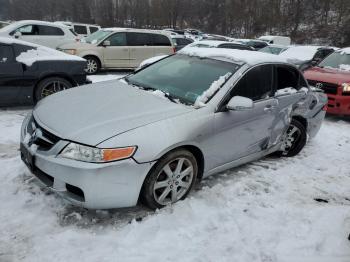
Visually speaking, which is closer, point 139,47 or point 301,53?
point 139,47

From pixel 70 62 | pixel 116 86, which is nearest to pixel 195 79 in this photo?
pixel 116 86

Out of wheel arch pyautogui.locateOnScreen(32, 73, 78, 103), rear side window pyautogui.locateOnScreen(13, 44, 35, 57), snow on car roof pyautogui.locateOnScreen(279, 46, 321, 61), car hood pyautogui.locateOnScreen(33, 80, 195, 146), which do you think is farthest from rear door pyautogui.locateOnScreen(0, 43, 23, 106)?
snow on car roof pyautogui.locateOnScreen(279, 46, 321, 61)

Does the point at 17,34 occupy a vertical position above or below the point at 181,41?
above

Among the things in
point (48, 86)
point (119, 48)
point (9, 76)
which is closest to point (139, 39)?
point (119, 48)

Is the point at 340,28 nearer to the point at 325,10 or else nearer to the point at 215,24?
the point at 325,10

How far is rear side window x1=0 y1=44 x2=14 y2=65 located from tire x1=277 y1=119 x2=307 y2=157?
496 centimetres

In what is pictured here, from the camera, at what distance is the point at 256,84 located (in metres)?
4.43

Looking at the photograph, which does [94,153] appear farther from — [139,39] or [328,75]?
[139,39]

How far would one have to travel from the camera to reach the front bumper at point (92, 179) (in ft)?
10.1

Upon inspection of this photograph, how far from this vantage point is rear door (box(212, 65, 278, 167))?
13.1 ft

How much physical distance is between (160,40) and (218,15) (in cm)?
4376

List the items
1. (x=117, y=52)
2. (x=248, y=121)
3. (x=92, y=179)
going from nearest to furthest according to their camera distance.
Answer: (x=92, y=179), (x=248, y=121), (x=117, y=52)

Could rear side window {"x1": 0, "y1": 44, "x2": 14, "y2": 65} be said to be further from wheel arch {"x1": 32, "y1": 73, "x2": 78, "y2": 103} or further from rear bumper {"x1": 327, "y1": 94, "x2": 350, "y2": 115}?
rear bumper {"x1": 327, "y1": 94, "x2": 350, "y2": 115}

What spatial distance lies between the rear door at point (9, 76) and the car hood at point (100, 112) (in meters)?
2.63
